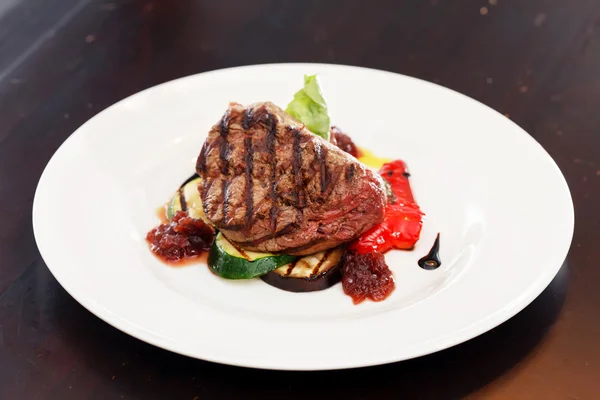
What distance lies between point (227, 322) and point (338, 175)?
0.98 meters

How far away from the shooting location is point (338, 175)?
3.55m

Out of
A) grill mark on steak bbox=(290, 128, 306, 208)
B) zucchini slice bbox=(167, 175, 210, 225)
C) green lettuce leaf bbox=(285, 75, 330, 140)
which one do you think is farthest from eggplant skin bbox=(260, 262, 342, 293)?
green lettuce leaf bbox=(285, 75, 330, 140)

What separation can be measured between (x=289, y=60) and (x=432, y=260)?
8.81ft

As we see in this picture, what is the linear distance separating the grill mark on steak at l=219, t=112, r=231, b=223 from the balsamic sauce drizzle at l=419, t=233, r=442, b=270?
3.67ft

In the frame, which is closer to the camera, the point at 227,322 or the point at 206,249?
the point at 227,322

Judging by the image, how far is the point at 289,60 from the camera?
579 cm

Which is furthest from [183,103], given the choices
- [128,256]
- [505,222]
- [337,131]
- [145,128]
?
[505,222]

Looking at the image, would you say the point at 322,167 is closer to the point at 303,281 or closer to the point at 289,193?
the point at 289,193

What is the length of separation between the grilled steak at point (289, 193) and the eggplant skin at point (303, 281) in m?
0.15

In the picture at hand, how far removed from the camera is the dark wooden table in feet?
10.0

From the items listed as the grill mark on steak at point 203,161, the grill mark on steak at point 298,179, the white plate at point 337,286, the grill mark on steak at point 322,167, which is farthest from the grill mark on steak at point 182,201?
the grill mark on steak at point 322,167

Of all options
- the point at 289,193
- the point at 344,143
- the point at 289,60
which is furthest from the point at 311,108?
the point at 289,60

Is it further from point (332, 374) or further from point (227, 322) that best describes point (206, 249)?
point (332, 374)

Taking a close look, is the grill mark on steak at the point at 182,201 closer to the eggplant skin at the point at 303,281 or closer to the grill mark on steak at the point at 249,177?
the grill mark on steak at the point at 249,177
